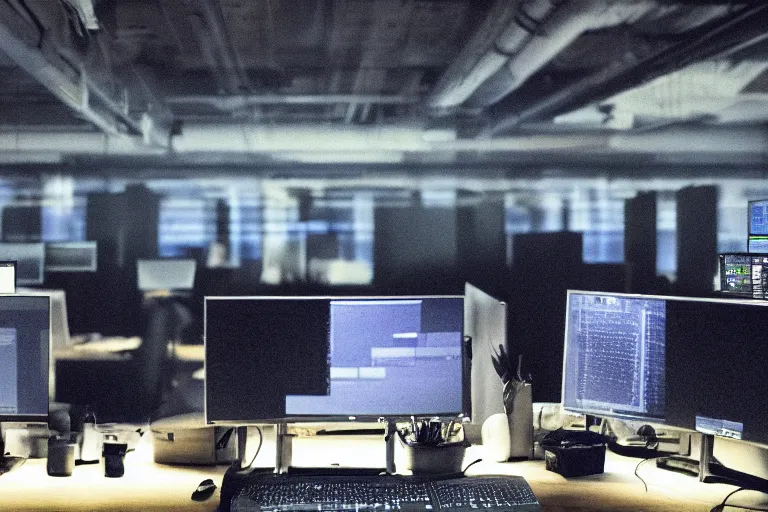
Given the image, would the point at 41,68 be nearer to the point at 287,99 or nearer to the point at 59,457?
the point at 287,99

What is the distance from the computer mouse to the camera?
1.99m

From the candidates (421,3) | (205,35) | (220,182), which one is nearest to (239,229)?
(220,182)

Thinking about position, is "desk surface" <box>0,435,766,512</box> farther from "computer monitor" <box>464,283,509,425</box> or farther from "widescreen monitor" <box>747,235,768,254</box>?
"widescreen monitor" <box>747,235,768,254</box>

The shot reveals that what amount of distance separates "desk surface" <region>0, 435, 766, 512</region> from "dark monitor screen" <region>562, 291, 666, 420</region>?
0.70ft

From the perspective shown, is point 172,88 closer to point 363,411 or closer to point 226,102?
point 226,102

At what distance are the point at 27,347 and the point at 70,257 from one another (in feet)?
5.17

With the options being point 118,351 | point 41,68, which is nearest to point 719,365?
point 118,351

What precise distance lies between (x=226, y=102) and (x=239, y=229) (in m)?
0.70

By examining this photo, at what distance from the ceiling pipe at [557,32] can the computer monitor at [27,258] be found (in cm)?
246

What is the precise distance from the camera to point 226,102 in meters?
3.88

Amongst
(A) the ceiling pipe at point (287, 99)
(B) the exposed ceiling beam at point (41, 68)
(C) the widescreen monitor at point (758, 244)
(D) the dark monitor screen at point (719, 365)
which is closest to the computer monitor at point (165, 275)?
(B) the exposed ceiling beam at point (41, 68)

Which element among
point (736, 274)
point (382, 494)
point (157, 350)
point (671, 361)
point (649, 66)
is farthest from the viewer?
point (649, 66)

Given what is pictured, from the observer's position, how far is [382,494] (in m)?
A: 1.94

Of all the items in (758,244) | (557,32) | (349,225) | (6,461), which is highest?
(557,32)
